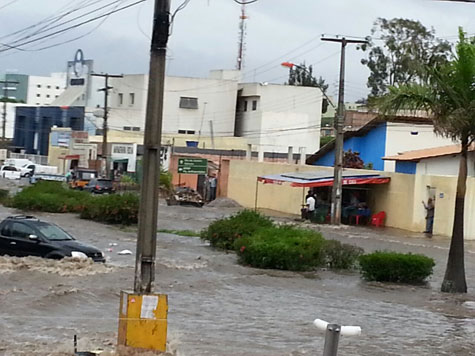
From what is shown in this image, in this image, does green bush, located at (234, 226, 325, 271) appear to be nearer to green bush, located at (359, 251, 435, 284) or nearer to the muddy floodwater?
the muddy floodwater

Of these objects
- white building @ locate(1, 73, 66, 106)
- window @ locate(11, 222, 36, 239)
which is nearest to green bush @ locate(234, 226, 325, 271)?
window @ locate(11, 222, 36, 239)

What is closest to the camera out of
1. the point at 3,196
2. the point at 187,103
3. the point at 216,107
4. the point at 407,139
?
the point at 3,196

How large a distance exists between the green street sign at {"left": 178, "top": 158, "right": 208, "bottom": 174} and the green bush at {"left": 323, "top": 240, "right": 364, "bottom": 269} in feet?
112

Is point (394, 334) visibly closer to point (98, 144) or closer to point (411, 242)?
point (411, 242)

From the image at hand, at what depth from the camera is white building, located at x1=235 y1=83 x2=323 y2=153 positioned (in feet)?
272

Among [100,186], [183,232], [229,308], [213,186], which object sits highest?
[213,186]

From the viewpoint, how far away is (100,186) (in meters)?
61.2

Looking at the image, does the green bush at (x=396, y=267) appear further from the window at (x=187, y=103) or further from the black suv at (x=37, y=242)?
the window at (x=187, y=103)

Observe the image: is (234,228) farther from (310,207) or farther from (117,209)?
(310,207)

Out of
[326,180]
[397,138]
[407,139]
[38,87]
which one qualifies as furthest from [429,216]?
[38,87]

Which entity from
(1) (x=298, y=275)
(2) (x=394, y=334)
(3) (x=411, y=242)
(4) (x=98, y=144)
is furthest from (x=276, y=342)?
(4) (x=98, y=144)

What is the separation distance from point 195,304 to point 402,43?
48.5 meters

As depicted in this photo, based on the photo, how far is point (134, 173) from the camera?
69.5 metres

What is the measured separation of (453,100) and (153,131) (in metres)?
11.3
